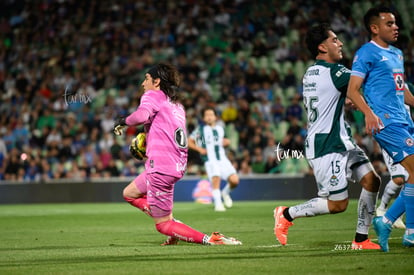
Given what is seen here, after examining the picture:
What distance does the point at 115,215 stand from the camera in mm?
16609

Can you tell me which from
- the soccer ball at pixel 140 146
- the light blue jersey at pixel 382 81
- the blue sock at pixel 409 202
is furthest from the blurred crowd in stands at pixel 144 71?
the blue sock at pixel 409 202

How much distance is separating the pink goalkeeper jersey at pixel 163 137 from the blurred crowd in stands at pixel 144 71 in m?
12.0

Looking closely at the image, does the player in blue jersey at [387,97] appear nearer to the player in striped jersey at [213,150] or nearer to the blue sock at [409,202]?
the blue sock at [409,202]

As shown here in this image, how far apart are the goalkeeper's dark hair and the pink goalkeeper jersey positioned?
0.43ft

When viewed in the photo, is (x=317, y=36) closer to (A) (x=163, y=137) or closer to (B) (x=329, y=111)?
(B) (x=329, y=111)

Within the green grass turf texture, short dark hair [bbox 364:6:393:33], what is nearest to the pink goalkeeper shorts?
the green grass turf texture

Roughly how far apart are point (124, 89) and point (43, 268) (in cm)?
1784

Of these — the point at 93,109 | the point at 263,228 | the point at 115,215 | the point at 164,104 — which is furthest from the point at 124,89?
the point at 164,104

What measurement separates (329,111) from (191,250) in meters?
2.21

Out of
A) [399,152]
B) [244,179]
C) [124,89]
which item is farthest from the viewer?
[124,89]

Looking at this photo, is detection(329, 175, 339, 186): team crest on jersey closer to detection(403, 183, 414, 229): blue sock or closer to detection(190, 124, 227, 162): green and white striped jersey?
detection(403, 183, 414, 229): blue sock

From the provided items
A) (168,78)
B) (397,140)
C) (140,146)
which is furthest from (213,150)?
(397,140)

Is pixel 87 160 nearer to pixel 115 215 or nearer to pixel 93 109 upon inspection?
pixel 93 109

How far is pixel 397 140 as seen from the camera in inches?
331
